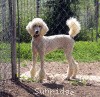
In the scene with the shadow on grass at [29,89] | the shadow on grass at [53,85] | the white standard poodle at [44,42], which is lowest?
the shadow on grass at [53,85]

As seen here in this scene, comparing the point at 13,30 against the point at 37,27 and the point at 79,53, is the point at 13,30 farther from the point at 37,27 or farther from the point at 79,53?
the point at 79,53

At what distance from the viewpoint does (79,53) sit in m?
10.5

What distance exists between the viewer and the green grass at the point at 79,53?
385 inches

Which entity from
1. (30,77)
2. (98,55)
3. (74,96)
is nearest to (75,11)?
(98,55)

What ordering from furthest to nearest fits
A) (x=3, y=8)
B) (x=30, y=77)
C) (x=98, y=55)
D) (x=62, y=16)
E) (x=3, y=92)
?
1. (x=62, y=16)
2. (x=98, y=55)
3. (x=30, y=77)
4. (x=3, y=8)
5. (x=3, y=92)

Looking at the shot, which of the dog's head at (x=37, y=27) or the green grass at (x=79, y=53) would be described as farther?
the green grass at (x=79, y=53)

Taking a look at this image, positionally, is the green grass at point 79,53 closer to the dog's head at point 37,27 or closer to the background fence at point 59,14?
the background fence at point 59,14

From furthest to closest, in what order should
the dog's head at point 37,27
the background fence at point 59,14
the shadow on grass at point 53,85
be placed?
the background fence at point 59,14, the dog's head at point 37,27, the shadow on grass at point 53,85

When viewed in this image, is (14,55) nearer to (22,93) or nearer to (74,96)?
(22,93)

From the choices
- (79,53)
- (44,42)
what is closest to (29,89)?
(44,42)

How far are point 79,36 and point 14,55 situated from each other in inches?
287

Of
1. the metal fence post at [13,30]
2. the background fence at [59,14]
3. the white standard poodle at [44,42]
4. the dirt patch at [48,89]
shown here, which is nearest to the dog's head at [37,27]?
the white standard poodle at [44,42]

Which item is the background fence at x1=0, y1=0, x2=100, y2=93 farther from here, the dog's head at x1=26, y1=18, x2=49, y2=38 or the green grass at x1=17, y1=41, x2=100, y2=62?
the dog's head at x1=26, y1=18, x2=49, y2=38

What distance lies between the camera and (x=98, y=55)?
10.4m
